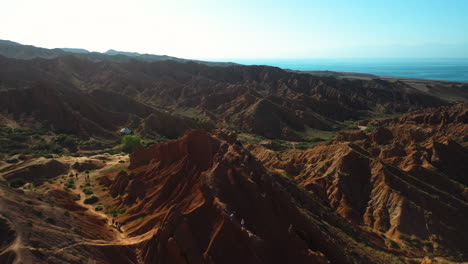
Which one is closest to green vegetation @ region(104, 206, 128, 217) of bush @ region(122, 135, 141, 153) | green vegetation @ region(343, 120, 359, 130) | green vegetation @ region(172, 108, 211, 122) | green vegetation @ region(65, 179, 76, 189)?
green vegetation @ region(65, 179, 76, 189)

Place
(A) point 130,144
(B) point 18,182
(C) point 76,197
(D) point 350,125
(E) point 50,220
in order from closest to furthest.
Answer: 1. (E) point 50,220
2. (C) point 76,197
3. (B) point 18,182
4. (A) point 130,144
5. (D) point 350,125

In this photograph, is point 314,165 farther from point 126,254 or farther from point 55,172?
point 55,172

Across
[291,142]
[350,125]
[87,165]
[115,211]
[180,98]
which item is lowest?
[291,142]

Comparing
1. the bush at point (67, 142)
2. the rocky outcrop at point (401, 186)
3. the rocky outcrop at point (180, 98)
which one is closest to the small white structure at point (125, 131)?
the rocky outcrop at point (180, 98)

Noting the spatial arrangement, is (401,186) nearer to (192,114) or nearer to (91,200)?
(91,200)

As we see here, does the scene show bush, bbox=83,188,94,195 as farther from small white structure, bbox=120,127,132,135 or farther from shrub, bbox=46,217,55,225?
small white structure, bbox=120,127,132,135

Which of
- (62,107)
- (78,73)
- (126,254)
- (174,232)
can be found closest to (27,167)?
(126,254)

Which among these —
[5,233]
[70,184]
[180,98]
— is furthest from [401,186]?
[180,98]

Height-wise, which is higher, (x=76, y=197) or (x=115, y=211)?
(x=115, y=211)

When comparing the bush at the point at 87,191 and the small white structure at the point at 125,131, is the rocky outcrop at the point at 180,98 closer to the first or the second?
the small white structure at the point at 125,131

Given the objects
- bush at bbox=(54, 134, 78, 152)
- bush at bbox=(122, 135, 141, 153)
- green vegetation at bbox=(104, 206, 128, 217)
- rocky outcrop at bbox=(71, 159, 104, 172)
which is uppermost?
green vegetation at bbox=(104, 206, 128, 217)

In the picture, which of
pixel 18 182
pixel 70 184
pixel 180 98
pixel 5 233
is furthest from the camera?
pixel 180 98
